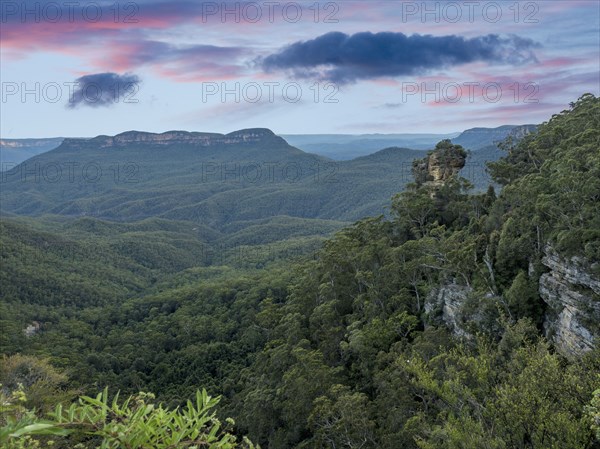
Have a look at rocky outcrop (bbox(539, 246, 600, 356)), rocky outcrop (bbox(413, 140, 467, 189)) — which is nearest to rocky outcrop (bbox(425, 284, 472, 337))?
rocky outcrop (bbox(539, 246, 600, 356))

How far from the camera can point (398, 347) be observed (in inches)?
1334

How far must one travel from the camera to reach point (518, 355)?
2027 cm

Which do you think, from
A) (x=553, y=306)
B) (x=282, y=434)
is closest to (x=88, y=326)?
(x=282, y=434)

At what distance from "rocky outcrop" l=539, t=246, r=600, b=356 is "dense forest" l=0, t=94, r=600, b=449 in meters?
0.12

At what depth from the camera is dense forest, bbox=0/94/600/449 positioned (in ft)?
48.1

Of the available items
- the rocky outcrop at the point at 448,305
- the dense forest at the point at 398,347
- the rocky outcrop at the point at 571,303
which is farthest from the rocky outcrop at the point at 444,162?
the rocky outcrop at the point at 571,303

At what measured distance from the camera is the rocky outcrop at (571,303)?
2341 centimetres

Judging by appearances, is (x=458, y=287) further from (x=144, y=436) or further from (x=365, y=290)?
(x=144, y=436)

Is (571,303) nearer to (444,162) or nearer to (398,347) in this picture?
(398,347)

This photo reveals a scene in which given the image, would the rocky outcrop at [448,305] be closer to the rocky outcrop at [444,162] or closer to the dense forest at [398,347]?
the dense forest at [398,347]

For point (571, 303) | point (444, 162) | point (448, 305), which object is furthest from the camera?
point (444, 162)

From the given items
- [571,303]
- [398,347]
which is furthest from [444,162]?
[571,303]

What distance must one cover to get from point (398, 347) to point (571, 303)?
12659 millimetres

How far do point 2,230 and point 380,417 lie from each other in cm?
14045
